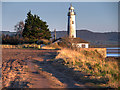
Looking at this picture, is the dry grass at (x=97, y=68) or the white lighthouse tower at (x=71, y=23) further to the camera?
the white lighthouse tower at (x=71, y=23)

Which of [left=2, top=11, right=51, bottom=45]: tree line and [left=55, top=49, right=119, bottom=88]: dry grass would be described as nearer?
A: [left=55, top=49, right=119, bottom=88]: dry grass

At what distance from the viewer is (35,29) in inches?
2047

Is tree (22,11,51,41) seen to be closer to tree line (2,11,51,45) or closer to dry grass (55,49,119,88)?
tree line (2,11,51,45)

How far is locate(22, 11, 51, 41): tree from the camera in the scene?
52.2 m

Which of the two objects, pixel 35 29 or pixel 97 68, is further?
pixel 35 29

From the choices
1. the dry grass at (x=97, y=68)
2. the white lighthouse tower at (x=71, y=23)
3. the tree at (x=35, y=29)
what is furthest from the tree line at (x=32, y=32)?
the dry grass at (x=97, y=68)

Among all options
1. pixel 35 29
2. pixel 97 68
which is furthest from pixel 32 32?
pixel 97 68

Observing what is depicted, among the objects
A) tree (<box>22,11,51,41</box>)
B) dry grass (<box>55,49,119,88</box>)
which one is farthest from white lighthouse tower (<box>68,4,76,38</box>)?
dry grass (<box>55,49,119,88</box>)

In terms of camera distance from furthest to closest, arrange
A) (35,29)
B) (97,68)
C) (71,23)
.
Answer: (71,23) → (35,29) → (97,68)

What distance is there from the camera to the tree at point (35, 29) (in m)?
52.2

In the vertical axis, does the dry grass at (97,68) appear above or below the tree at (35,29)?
below

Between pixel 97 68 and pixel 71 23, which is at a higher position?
pixel 71 23

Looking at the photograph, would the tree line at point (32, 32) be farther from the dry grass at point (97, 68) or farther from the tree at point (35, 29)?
the dry grass at point (97, 68)

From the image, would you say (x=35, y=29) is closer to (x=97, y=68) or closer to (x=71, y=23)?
(x=71, y=23)
